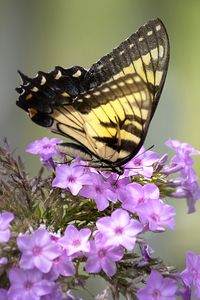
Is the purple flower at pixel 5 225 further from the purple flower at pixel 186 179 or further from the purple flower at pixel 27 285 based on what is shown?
the purple flower at pixel 186 179

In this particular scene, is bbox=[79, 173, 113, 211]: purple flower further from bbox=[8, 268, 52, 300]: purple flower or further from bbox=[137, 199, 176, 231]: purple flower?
bbox=[8, 268, 52, 300]: purple flower

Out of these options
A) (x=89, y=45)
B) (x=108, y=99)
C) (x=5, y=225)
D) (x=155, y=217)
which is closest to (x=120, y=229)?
(x=155, y=217)

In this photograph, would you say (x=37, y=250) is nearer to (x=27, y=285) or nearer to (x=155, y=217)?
(x=27, y=285)

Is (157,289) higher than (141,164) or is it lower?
lower

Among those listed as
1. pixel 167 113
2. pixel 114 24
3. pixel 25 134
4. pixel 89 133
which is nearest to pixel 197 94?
pixel 167 113

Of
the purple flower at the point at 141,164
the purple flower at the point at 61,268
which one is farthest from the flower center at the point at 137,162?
the purple flower at the point at 61,268

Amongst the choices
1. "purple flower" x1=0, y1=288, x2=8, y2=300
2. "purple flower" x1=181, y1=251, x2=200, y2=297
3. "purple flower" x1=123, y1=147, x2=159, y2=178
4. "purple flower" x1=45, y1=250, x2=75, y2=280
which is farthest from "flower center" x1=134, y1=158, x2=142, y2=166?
"purple flower" x1=0, y1=288, x2=8, y2=300
